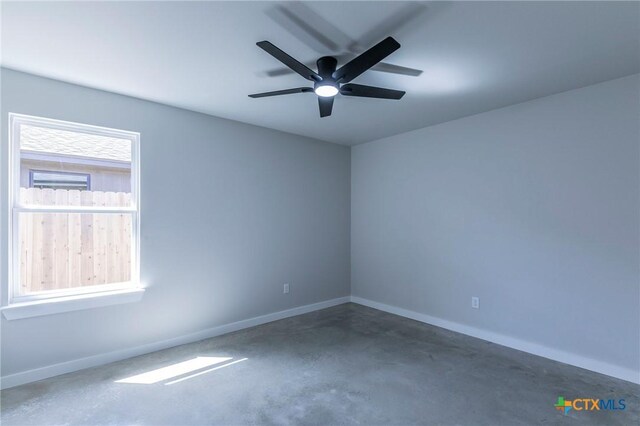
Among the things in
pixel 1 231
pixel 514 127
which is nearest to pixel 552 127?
pixel 514 127

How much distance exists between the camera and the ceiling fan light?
7.57 ft

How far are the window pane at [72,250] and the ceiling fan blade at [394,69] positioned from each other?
267cm

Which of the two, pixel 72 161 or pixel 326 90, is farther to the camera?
pixel 72 161

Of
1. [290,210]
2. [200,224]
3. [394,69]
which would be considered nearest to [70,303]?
[200,224]

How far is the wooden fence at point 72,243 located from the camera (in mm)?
2713

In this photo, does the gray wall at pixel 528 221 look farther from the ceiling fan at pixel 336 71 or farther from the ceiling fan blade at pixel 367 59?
the ceiling fan blade at pixel 367 59

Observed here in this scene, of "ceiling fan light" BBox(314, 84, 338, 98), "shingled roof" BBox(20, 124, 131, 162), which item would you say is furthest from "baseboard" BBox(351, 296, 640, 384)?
"shingled roof" BBox(20, 124, 131, 162)

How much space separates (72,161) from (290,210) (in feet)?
7.82

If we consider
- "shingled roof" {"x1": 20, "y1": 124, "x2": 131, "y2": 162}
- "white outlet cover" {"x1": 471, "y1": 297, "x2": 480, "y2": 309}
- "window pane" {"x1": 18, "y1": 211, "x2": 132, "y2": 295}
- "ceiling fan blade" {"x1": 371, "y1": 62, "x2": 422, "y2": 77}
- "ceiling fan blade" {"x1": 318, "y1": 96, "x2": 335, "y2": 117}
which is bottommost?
"white outlet cover" {"x1": 471, "y1": 297, "x2": 480, "y2": 309}

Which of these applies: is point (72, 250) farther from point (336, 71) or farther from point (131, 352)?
point (336, 71)

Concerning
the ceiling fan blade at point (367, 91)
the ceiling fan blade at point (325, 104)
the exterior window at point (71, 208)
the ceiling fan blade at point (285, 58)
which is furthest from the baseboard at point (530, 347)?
the exterior window at point (71, 208)

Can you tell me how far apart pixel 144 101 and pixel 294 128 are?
169cm

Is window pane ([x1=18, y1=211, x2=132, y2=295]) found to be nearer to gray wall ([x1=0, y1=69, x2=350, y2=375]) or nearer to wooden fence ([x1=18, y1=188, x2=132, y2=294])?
wooden fence ([x1=18, y1=188, x2=132, y2=294])

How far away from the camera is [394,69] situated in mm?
2541
